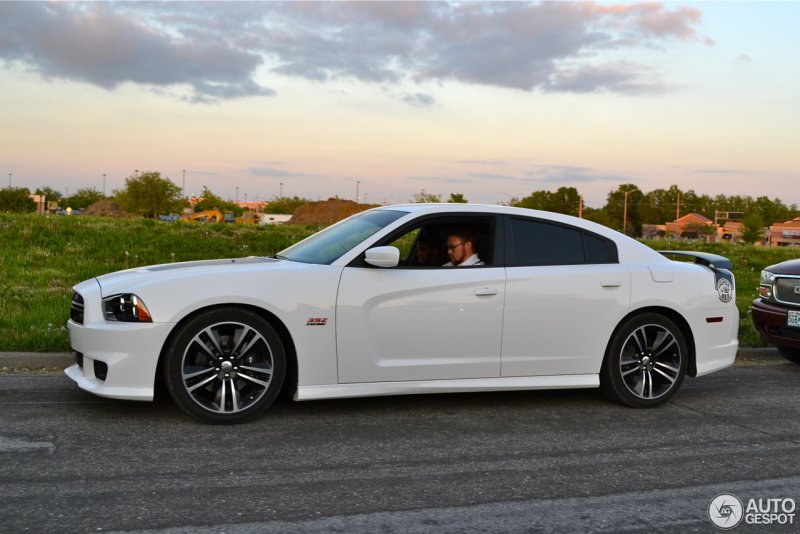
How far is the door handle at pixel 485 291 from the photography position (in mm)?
5957

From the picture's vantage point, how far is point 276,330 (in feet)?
18.5

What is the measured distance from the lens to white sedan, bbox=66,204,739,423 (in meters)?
5.38

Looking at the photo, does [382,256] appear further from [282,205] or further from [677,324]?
[282,205]

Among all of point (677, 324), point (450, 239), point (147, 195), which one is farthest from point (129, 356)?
point (147, 195)

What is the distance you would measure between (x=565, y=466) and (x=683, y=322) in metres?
2.31

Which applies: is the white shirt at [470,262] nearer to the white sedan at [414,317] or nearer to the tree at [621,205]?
the white sedan at [414,317]

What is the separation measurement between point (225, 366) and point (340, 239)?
4.34ft

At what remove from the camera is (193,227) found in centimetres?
1694

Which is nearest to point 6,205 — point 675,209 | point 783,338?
point 783,338

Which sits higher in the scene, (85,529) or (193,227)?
(193,227)

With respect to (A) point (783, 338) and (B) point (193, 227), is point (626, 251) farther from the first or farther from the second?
(B) point (193, 227)

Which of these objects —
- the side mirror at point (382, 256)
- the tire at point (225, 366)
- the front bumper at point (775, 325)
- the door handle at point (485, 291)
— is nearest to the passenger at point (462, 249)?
the door handle at point (485, 291)

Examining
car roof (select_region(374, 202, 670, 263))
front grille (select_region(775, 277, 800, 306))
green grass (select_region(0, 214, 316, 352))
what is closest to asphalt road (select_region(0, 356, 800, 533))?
car roof (select_region(374, 202, 670, 263))

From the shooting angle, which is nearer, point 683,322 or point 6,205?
point 683,322
